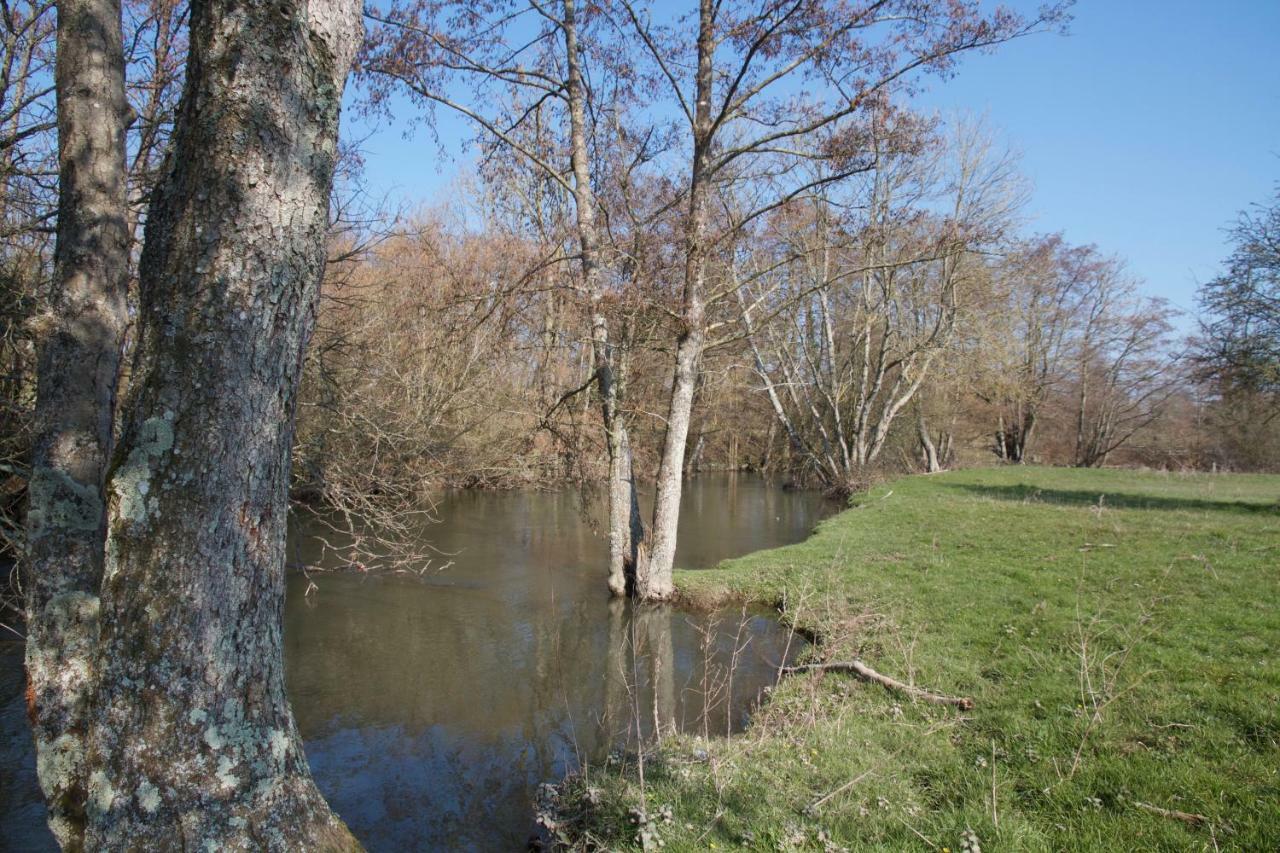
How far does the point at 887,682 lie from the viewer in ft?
18.0

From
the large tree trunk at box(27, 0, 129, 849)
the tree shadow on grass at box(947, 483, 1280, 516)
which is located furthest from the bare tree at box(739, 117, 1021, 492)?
the large tree trunk at box(27, 0, 129, 849)

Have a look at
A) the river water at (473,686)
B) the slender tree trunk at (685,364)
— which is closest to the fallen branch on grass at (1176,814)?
the river water at (473,686)

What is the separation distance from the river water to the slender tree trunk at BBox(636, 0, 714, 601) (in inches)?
28.4

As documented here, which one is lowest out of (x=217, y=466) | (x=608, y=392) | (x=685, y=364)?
(x=217, y=466)

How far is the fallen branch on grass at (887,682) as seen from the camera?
4.96 m

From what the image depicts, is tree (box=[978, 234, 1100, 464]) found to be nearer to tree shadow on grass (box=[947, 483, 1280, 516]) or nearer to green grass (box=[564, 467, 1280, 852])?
tree shadow on grass (box=[947, 483, 1280, 516])

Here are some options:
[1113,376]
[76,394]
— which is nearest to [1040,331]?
[1113,376]

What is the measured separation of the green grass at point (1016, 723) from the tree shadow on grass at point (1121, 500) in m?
4.06

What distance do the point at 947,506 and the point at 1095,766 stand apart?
39.4ft

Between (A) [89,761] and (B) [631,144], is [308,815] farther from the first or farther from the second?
(B) [631,144]

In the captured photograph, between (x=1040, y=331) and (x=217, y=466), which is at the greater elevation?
(x=1040, y=331)

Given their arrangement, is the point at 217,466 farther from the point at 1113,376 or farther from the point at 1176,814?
the point at 1113,376

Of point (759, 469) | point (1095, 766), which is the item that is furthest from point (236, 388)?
point (759, 469)

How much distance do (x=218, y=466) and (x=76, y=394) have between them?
2.31 meters
